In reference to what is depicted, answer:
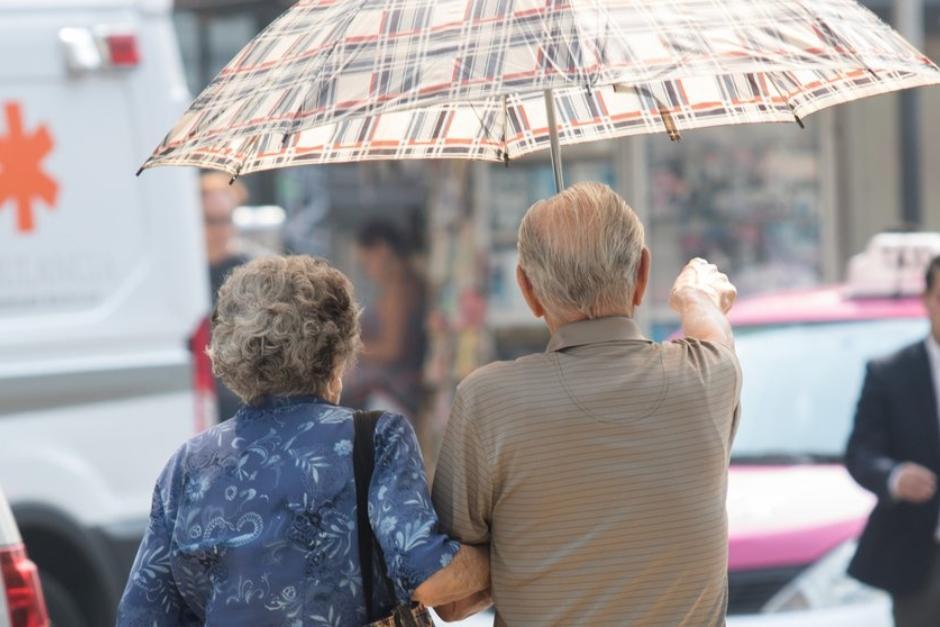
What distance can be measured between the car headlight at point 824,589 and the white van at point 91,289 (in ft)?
7.39

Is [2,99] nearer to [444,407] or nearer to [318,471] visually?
[318,471]

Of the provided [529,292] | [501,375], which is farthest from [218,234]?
[501,375]

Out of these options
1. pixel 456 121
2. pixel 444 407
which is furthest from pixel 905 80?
pixel 444 407

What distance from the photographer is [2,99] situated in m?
5.72

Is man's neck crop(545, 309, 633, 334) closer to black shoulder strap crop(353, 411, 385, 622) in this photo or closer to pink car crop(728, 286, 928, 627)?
black shoulder strap crop(353, 411, 385, 622)

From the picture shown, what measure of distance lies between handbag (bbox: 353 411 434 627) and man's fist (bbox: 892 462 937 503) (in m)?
2.48

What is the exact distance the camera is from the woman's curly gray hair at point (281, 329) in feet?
9.00

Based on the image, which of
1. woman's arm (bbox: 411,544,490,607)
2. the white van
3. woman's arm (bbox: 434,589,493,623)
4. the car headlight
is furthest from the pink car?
woman's arm (bbox: 411,544,490,607)

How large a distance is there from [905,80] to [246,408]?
131cm

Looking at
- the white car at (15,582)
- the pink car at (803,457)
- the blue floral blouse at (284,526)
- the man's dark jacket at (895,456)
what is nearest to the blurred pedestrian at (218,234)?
the pink car at (803,457)

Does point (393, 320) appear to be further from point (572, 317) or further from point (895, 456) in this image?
point (572, 317)

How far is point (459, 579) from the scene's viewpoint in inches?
103

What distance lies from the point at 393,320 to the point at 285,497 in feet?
25.4

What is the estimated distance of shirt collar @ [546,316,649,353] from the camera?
268 cm
